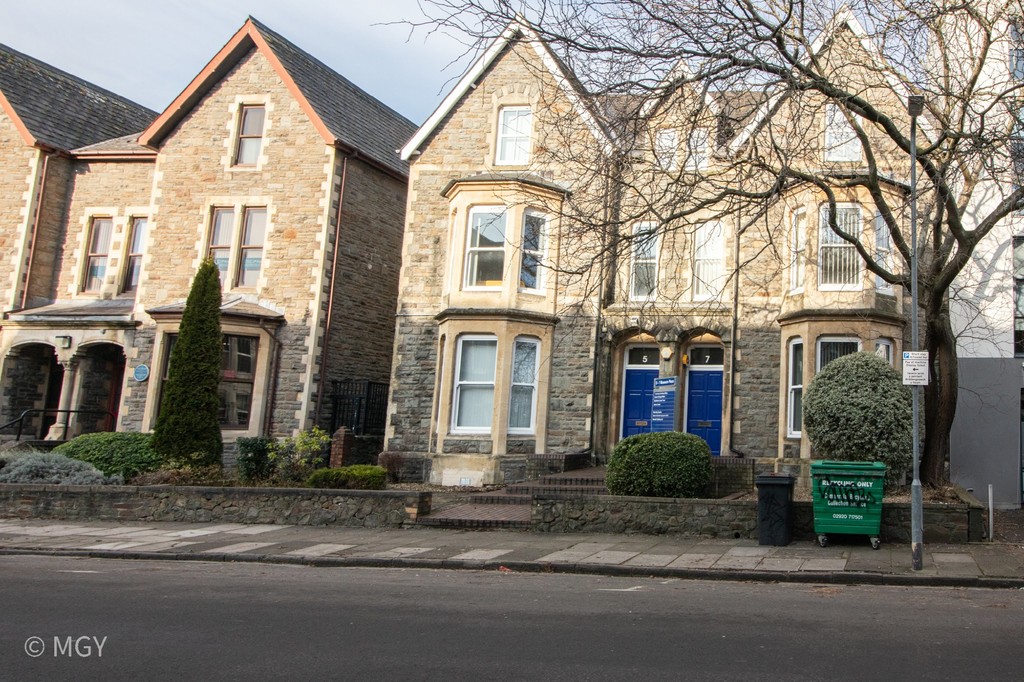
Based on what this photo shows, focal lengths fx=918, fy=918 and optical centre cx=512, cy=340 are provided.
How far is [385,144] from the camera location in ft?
87.1

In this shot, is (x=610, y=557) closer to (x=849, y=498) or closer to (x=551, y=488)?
(x=849, y=498)

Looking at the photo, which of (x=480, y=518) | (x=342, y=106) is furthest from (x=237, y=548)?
(x=342, y=106)

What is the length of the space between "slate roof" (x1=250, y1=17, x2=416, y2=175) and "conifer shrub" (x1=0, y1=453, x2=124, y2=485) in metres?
10.1

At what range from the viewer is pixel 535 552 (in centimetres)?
1259

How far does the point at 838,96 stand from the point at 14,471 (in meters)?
16.2

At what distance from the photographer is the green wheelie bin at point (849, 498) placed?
1238 centimetres

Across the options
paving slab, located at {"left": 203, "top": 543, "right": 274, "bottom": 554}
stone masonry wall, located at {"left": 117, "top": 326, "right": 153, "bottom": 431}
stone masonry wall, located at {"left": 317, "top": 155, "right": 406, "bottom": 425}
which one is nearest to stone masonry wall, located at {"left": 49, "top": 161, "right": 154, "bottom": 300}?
stone masonry wall, located at {"left": 117, "top": 326, "right": 153, "bottom": 431}

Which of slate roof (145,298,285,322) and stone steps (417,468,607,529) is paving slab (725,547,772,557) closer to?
stone steps (417,468,607,529)

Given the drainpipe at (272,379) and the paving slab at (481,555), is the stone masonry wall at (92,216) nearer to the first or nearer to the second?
the drainpipe at (272,379)

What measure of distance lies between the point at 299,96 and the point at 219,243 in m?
4.38

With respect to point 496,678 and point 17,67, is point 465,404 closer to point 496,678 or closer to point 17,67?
point 496,678

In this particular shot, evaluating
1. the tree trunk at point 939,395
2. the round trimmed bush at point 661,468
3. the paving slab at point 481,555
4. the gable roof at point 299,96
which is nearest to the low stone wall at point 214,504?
the paving slab at point 481,555

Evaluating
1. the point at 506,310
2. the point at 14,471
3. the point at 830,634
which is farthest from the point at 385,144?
the point at 830,634

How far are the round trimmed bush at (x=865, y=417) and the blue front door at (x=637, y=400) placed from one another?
5544 mm
